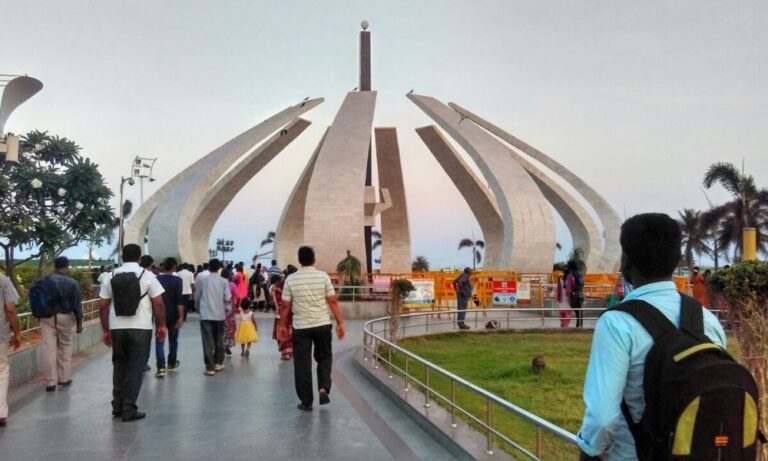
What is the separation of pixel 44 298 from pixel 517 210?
17.3 meters

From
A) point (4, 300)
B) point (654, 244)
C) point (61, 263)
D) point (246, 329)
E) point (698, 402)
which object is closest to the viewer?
point (698, 402)

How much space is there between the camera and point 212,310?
685 centimetres

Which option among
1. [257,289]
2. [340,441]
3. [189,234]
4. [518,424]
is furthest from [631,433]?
[189,234]

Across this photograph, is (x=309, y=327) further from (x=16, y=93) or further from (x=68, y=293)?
(x=16, y=93)

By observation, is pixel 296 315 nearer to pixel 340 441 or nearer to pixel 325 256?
pixel 340 441

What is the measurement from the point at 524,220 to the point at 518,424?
16216 mm

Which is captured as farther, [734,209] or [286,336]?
[734,209]

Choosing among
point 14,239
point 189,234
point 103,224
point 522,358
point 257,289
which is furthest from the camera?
point 189,234

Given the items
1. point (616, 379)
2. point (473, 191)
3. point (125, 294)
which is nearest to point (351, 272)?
point (473, 191)

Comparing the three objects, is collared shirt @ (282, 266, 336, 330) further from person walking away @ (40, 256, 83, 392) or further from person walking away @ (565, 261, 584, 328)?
person walking away @ (565, 261, 584, 328)

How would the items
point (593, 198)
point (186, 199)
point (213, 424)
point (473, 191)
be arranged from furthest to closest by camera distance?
point (473, 191) → point (593, 198) → point (186, 199) → point (213, 424)

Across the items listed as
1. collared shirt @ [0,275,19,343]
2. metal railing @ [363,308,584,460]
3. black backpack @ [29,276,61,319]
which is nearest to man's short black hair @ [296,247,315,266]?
metal railing @ [363,308,584,460]

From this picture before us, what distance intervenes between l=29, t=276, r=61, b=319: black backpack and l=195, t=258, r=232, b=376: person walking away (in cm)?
137

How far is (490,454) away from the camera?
12.2ft
